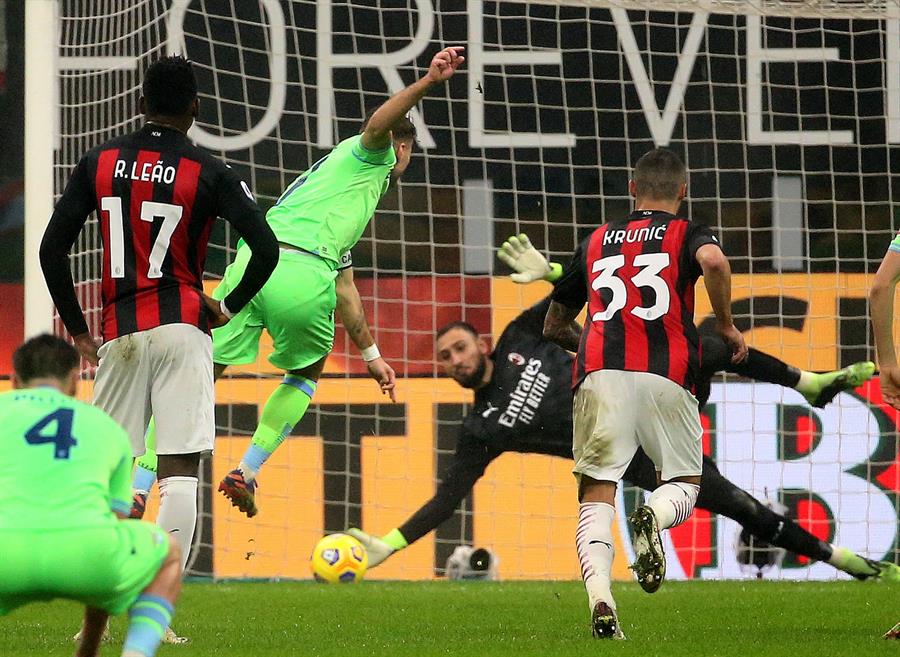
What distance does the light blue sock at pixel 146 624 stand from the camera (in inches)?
133

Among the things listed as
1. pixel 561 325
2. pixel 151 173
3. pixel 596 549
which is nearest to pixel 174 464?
pixel 151 173

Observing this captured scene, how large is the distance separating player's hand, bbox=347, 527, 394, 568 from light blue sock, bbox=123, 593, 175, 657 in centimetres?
507

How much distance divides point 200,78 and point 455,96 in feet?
5.17

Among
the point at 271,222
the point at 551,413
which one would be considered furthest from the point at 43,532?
the point at 551,413

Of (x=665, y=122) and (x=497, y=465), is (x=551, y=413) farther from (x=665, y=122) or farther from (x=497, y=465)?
(x=665, y=122)

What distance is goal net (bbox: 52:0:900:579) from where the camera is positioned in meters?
9.83

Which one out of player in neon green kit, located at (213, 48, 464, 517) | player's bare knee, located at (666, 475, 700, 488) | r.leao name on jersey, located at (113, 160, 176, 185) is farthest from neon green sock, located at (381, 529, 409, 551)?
r.leao name on jersey, located at (113, 160, 176, 185)

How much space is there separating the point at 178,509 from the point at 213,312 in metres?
0.62

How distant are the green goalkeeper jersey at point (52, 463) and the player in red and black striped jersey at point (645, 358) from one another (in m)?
2.32

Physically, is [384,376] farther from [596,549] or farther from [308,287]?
[596,549]

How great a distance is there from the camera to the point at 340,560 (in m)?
8.55

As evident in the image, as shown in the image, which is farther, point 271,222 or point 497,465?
point 497,465

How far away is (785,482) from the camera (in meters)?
9.80

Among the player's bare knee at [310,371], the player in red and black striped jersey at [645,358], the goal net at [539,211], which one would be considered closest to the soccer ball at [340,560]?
the goal net at [539,211]
